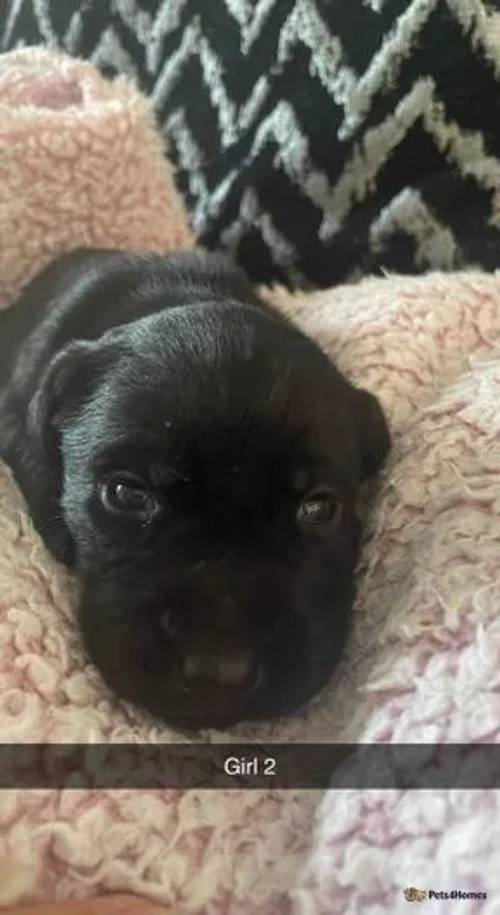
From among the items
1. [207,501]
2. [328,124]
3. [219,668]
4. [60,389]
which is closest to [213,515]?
[207,501]

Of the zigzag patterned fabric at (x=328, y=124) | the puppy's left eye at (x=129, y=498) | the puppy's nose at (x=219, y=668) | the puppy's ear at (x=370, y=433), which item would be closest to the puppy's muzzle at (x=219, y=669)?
the puppy's nose at (x=219, y=668)

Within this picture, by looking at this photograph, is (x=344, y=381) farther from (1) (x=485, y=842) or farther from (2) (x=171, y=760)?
(1) (x=485, y=842)

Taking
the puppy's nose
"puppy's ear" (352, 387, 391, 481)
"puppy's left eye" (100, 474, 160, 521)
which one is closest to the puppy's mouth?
the puppy's nose

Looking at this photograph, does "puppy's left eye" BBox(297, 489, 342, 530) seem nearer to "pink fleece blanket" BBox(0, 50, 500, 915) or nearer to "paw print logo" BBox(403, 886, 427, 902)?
"pink fleece blanket" BBox(0, 50, 500, 915)

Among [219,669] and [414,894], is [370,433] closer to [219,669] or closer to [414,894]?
[219,669]

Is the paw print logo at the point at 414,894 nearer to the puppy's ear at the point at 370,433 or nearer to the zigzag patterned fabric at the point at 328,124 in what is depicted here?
the puppy's ear at the point at 370,433
